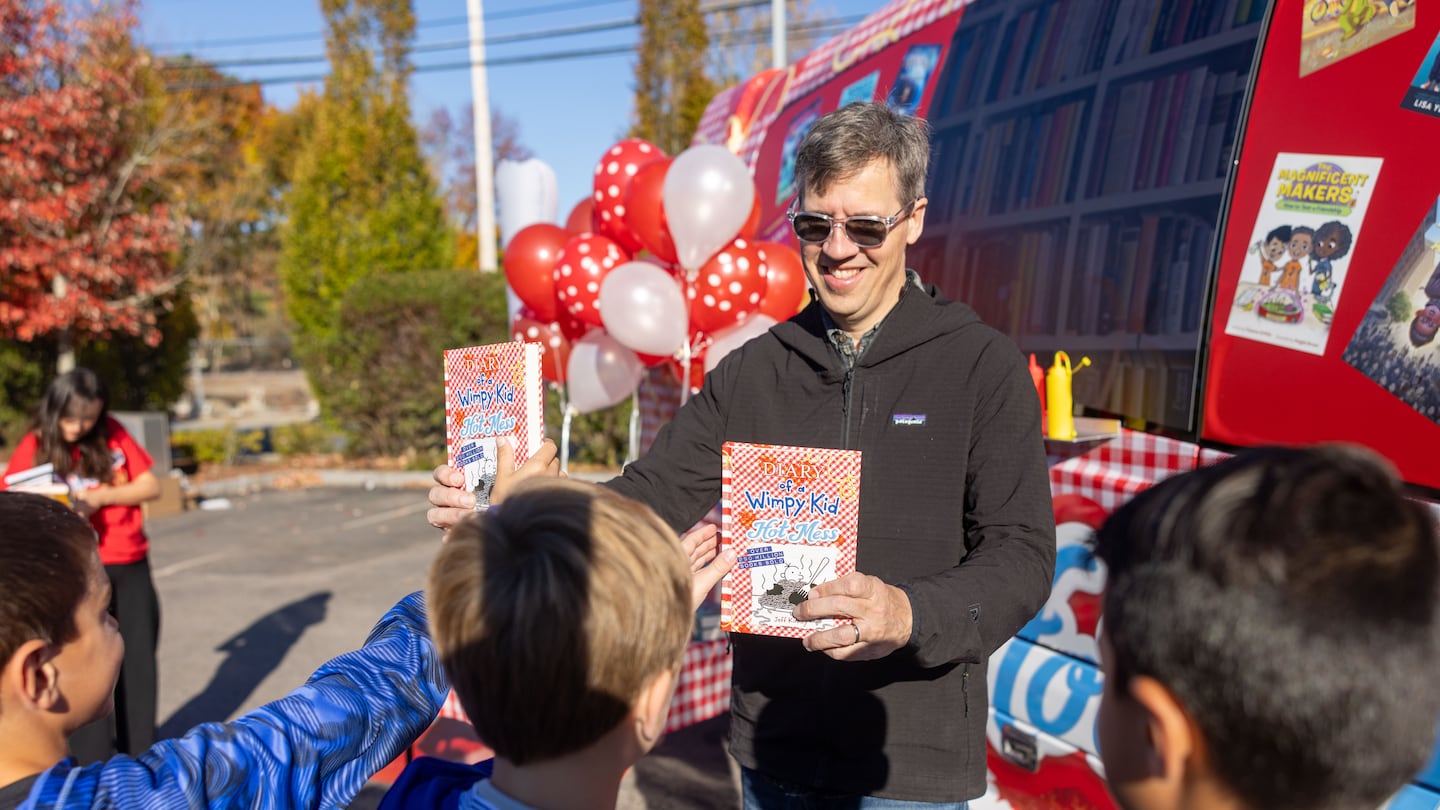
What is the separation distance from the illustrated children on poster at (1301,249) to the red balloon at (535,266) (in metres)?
3.98

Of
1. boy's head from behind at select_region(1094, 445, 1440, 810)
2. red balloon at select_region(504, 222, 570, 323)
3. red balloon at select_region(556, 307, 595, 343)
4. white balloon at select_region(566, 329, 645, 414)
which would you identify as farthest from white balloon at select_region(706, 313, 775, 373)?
boy's head from behind at select_region(1094, 445, 1440, 810)

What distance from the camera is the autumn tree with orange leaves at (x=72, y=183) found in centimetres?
1050

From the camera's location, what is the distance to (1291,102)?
1.85 meters

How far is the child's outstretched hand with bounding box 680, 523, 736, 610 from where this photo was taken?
4.85 ft

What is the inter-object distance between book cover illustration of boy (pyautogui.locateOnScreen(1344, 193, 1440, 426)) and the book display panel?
37 cm

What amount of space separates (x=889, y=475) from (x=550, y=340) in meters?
4.23

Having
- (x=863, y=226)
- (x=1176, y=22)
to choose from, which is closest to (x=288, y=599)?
(x=863, y=226)

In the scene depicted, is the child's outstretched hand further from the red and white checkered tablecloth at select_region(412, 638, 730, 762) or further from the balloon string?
the balloon string

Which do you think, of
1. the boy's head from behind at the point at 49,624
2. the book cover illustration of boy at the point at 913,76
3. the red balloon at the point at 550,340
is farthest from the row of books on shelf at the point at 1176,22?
the red balloon at the point at 550,340

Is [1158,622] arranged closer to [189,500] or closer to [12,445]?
[189,500]

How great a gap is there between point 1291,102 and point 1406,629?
138cm

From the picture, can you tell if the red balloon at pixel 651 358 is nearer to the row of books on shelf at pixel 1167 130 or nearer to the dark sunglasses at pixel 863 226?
the row of books on shelf at pixel 1167 130

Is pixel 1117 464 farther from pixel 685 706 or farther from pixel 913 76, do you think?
pixel 685 706

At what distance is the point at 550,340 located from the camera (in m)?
5.68
